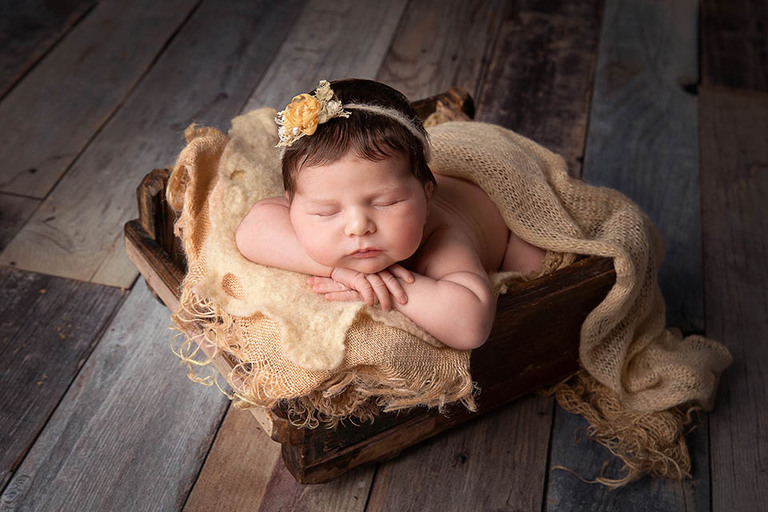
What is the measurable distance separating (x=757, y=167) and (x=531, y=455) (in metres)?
1.11

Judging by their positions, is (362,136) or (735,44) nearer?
(362,136)

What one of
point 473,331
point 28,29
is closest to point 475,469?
point 473,331

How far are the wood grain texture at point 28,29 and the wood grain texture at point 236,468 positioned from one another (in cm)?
121

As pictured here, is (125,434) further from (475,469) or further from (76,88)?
(76,88)

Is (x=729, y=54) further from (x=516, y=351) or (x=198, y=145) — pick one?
(x=198, y=145)

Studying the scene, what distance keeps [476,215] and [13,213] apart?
1.03 metres

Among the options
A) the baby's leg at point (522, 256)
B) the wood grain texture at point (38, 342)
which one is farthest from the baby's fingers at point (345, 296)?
the wood grain texture at point (38, 342)

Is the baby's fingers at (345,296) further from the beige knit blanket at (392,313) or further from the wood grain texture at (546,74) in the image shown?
the wood grain texture at (546,74)

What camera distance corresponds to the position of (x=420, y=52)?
2348 millimetres

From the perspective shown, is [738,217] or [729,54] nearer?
[738,217]

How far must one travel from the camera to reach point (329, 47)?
92.0 inches

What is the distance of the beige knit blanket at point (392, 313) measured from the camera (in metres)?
1.07

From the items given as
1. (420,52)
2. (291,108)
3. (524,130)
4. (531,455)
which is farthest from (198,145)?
(420,52)

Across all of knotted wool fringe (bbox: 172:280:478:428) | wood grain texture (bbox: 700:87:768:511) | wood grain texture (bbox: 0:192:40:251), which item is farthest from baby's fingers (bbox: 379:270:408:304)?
wood grain texture (bbox: 0:192:40:251)
